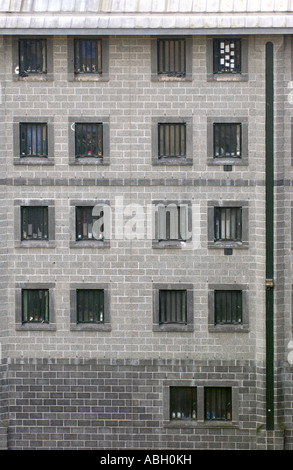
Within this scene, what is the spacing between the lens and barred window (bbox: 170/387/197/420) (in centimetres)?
3847

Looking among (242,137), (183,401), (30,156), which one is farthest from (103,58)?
(183,401)

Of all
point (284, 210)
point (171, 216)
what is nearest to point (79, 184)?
point (171, 216)

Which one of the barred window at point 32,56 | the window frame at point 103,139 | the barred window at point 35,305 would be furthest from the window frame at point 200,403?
the barred window at point 32,56

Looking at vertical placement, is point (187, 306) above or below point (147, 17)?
below

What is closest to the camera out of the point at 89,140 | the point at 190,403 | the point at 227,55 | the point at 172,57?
the point at 227,55

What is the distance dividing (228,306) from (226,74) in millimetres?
9300

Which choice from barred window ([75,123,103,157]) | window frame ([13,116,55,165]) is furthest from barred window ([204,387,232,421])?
window frame ([13,116,55,165])

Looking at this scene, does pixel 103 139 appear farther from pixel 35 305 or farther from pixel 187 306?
pixel 187 306

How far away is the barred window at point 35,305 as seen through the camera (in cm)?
3838

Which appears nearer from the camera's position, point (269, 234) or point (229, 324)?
point (269, 234)

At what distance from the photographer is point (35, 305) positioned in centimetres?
3844

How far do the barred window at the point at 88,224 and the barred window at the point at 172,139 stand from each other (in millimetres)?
3564

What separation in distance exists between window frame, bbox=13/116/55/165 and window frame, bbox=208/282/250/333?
833 centimetres

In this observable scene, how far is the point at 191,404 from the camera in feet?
127
